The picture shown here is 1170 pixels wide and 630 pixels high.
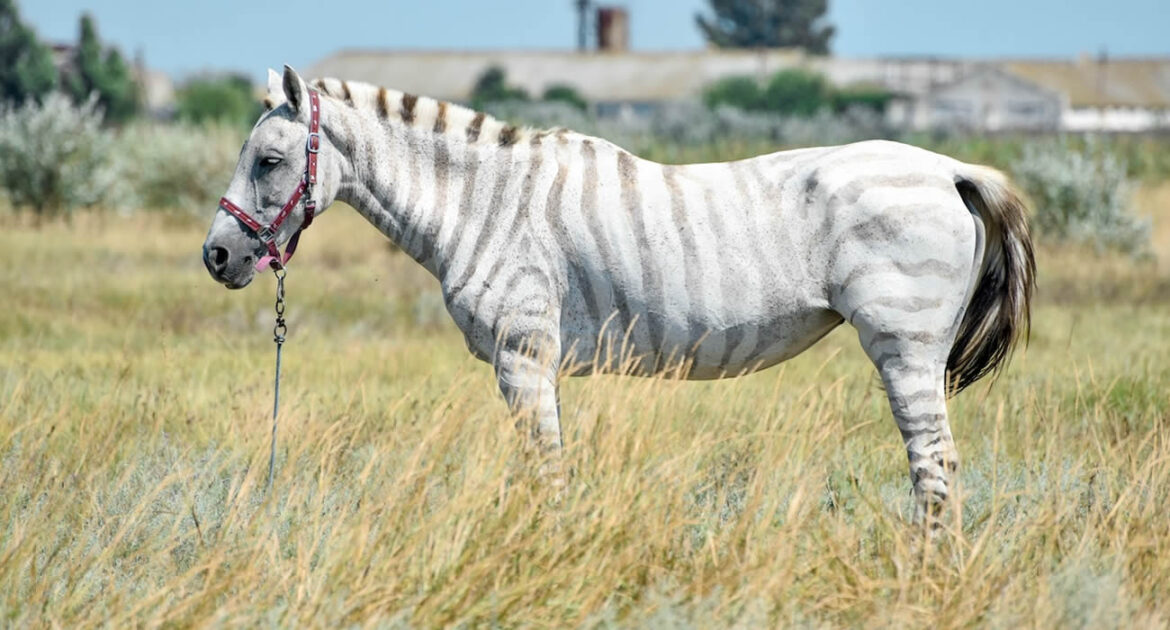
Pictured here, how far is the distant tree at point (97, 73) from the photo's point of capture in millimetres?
67500

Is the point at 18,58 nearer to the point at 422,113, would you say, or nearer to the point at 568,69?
the point at 568,69

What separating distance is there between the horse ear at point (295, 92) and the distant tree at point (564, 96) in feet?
241

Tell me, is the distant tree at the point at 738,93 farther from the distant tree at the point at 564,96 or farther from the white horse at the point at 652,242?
the white horse at the point at 652,242

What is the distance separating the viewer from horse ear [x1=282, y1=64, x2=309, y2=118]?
5.82 metres

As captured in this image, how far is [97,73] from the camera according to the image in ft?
221

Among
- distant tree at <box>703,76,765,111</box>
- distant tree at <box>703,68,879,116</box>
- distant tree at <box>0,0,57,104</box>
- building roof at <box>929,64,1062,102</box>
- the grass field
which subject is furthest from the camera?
building roof at <box>929,64,1062,102</box>

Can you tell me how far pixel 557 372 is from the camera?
6.06m

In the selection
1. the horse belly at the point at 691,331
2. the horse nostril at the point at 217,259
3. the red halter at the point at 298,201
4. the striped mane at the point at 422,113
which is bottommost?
the horse belly at the point at 691,331

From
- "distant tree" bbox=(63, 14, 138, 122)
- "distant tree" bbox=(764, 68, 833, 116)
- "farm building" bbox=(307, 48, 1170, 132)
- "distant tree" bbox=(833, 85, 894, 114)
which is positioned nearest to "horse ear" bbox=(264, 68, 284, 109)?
"distant tree" bbox=(63, 14, 138, 122)

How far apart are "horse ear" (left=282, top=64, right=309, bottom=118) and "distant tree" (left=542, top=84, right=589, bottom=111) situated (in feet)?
241

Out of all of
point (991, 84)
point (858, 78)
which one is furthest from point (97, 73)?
point (991, 84)

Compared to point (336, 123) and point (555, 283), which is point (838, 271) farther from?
point (336, 123)

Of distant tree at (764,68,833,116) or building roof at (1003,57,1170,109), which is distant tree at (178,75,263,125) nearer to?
distant tree at (764,68,833,116)

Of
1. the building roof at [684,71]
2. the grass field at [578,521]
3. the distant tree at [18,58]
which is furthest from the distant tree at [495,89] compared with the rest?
the grass field at [578,521]
